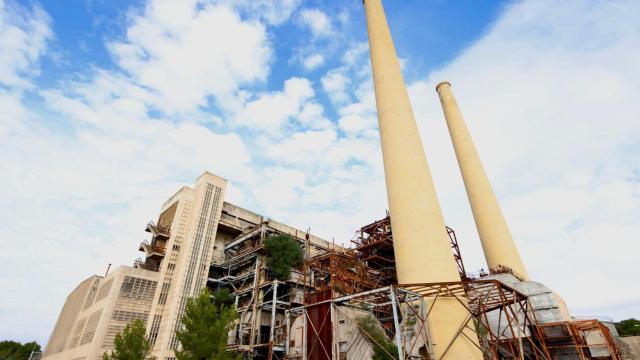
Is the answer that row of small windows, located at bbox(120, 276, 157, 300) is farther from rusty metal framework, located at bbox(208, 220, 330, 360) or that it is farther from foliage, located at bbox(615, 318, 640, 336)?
foliage, located at bbox(615, 318, 640, 336)

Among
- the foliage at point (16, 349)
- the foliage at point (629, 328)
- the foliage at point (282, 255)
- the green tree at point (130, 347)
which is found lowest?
the green tree at point (130, 347)

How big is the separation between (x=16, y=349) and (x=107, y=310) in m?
53.1

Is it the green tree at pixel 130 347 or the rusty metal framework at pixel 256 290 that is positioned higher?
the rusty metal framework at pixel 256 290

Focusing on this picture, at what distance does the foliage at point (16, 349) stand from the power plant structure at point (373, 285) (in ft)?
71.6

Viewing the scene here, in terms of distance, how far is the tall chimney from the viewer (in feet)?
52.1

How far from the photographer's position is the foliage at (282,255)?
125 ft

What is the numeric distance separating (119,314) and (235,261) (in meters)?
13.2

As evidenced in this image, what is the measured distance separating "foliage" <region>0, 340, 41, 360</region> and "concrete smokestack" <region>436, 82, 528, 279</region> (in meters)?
82.4

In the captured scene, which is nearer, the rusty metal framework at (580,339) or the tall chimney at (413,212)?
the tall chimney at (413,212)

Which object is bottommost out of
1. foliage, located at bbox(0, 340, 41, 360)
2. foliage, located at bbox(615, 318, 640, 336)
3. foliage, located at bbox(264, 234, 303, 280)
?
foliage, located at bbox(0, 340, 41, 360)

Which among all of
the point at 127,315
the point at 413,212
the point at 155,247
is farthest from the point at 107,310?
the point at 413,212

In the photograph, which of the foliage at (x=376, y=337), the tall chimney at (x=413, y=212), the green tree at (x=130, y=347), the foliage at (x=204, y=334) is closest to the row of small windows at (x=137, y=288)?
the green tree at (x=130, y=347)

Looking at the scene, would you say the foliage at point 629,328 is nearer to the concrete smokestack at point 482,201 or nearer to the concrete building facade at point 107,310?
the concrete smokestack at point 482,201

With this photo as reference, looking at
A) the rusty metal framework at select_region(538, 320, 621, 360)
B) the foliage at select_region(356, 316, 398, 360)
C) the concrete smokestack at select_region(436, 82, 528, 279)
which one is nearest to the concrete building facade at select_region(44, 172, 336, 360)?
the foliage at select_region(356, 316, 398, 360)
